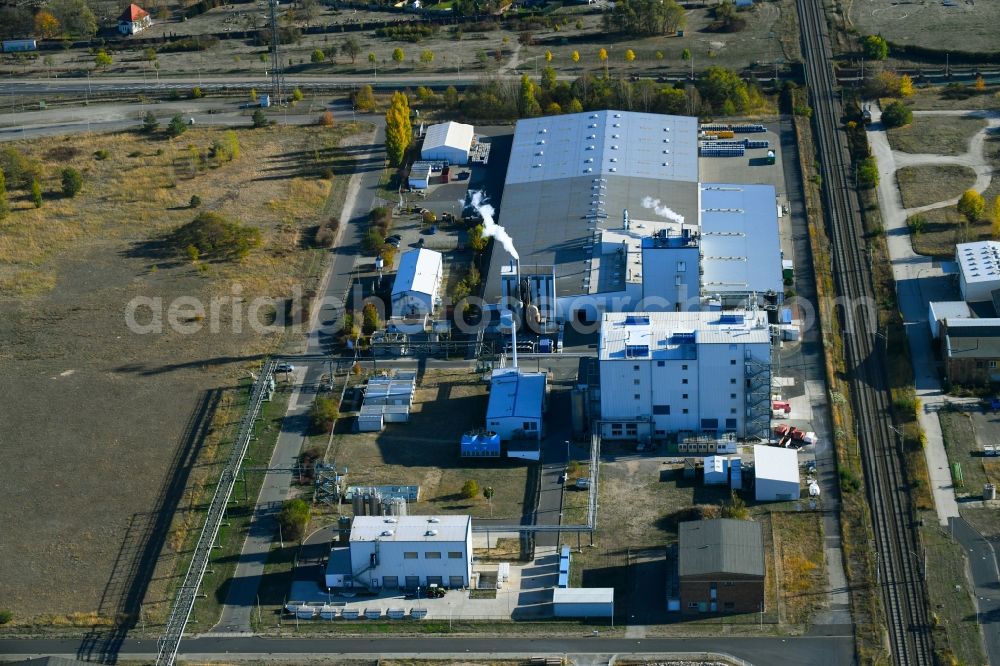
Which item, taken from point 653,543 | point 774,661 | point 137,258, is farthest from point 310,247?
point 774,661

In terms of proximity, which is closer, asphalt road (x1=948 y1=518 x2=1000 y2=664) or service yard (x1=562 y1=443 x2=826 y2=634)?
asphalt road (x1=948 y1=518 x2=1000 y2=664)

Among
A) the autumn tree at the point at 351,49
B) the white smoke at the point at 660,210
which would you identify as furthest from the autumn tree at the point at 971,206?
the autumn tree at the point at 351,49

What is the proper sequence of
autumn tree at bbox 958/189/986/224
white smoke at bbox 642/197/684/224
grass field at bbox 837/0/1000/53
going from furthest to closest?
grass field at bbox 837/0/1000/53, autumn tree at bbox 958/189/986/224, white smoke at bbox 642/197/684/224

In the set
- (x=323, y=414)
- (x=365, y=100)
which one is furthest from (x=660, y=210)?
(x=365, y=100)

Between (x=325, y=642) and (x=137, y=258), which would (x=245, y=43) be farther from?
(x=325, y=642)

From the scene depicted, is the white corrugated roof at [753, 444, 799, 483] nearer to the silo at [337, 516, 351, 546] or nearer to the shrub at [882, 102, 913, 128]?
the silo at [337, 516, 351, 546]

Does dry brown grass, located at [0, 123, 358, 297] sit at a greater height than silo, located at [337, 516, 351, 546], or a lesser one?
greater

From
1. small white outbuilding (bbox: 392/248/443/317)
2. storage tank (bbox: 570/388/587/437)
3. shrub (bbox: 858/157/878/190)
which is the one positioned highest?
shrub (bbox: 858/157/878/190)

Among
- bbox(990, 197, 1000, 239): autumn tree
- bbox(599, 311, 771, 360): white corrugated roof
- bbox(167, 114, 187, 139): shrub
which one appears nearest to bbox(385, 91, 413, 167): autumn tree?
bbox(167, 114, 187, 139): shrub
